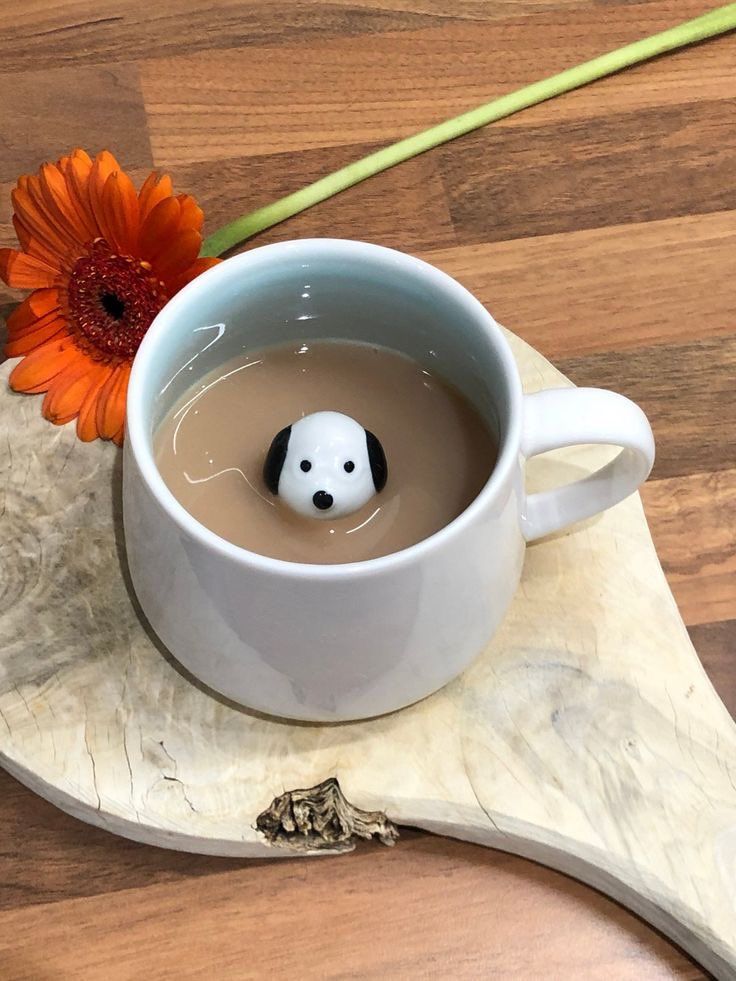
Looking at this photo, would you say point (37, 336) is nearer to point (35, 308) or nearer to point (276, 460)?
point (35, 308)

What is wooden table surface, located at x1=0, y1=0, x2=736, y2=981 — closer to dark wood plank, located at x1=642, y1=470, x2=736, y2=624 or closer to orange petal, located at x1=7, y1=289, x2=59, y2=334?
dark wood plank, located at x1=642, y1=470, x2=736, y2=624

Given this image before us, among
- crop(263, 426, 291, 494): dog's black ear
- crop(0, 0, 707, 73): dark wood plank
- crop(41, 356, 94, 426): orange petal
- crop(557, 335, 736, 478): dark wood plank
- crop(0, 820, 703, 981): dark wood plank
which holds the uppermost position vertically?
crop(0, 0, 707, 73): dark wood plank

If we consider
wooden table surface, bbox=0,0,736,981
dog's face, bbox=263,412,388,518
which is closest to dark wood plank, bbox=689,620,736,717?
wooden table surface, bbox=0,0,736,981

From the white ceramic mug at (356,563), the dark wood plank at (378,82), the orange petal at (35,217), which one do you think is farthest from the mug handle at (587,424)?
the dark wood plank at (378,82)

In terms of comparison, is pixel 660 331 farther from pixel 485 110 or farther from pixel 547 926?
pixel 547 926

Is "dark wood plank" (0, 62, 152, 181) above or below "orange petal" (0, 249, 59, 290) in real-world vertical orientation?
above

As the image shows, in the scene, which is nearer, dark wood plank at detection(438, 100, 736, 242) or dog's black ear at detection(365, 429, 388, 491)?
dog's black ear at detection(365, 429, 388, 491)

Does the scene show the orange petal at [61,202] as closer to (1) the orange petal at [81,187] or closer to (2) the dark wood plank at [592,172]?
(1) the orange petal at [81,187]
